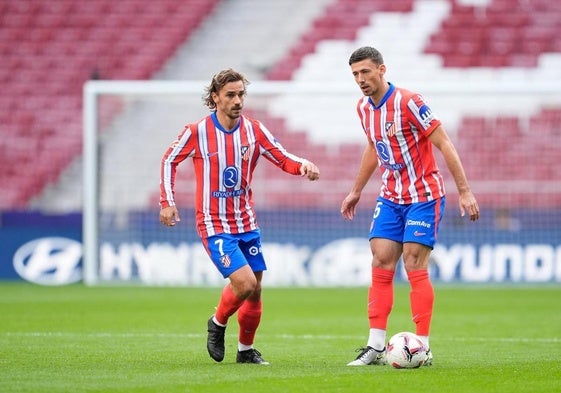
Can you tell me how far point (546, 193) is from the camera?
17.5 meters

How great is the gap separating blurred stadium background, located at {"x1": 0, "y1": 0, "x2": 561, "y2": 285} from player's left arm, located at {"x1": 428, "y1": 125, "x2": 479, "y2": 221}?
30.3 ft

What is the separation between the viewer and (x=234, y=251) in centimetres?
776

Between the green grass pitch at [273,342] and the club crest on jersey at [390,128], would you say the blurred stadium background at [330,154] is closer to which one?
the green grass pitch at [273,342]

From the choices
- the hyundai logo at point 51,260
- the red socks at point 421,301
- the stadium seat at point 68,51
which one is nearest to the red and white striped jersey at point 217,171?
the red socks at point 421,301

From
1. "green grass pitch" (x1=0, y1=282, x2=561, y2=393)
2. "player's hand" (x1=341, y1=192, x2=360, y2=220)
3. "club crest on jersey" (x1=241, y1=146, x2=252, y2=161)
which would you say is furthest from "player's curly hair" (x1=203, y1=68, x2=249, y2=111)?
"green grass pitch" (x1=0, y1=282, x2=561, y2=393)

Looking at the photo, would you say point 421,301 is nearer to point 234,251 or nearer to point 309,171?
point 309,171

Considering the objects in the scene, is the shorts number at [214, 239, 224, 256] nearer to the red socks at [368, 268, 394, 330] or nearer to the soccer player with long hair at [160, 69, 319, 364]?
the soccer player with long hair at [160, 69, 319, 364]

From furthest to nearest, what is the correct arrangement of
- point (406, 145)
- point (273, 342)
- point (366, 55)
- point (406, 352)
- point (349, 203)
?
point (273, 342), point (349, 203), point (406, 145), point (366, 55), point (406, 352)

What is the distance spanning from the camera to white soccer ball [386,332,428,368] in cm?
736

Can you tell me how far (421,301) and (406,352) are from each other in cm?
44

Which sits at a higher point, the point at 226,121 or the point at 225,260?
the point at 226,121

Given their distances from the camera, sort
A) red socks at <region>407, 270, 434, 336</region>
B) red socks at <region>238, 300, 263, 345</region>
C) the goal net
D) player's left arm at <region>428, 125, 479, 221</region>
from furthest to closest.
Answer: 1. the goal net
2. red socks at <region>238, 300, 263, 345</region>
3. red socks at <region>407, 270, 434, 336</region>
4. player's left arm at <region>428, 125, 479, 221</region>

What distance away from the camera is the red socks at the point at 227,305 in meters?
7.73

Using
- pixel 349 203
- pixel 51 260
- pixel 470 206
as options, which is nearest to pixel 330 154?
pixel 51 260
